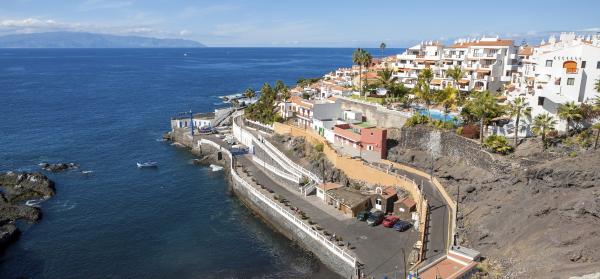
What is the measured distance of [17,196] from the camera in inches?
2327

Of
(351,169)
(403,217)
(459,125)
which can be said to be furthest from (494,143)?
(351,169)

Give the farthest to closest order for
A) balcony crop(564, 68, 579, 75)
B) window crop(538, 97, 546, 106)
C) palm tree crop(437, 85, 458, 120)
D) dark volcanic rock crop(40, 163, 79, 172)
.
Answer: dark volcanic rock crop(40, 163, 79, 172)
palm tree crop(437, 85, 458, 120)
window crop(538, 97, 546, 106)
balcony crop(564, 68, 579, 75)

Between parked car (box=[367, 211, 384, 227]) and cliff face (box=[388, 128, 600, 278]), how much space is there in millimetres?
8328

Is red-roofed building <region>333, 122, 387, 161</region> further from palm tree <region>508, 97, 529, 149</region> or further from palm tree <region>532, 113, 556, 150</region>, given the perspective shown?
palm tree <region>532, 113, 556, 150</region>

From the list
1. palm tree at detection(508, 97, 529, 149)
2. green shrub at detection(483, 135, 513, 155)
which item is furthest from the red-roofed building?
palm tree at detection(508, 97, 529, 149)

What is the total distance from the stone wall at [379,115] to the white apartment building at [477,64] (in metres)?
15.7

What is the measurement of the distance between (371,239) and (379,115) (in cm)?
2870

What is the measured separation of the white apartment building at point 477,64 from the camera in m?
73.6

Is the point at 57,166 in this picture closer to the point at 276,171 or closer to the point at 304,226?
the point at 276,171

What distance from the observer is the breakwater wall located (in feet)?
129

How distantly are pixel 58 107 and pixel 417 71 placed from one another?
10492 centimetres

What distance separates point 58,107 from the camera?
12406 cm

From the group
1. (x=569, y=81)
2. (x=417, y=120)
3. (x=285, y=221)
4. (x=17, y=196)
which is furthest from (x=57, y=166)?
(x=569, y=81)

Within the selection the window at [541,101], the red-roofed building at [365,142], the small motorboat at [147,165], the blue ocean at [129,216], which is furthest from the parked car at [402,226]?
the small motorboat at [147,165]
